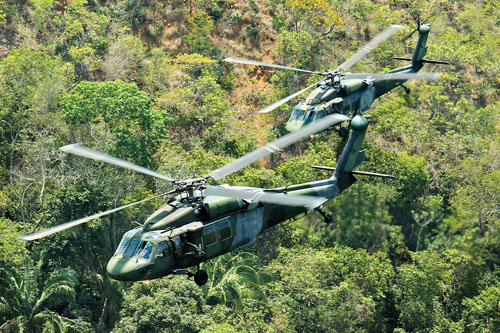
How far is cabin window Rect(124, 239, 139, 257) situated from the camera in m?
20.7

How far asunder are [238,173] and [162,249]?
15705 millimetres

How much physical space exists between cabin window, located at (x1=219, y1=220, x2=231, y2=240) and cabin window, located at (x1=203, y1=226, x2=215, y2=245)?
318 millimetres

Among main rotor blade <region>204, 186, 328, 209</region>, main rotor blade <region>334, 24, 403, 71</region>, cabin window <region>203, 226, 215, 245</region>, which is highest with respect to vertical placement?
main rotor blade <region>334, 24, 403, 71</region>

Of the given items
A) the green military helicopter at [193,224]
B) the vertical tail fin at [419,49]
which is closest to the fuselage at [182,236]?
the green military helicopter at [193,224]

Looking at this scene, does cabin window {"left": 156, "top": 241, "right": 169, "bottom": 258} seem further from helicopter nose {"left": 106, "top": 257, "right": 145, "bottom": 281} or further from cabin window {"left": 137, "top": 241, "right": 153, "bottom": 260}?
helicopter nose {"left": 106, "top": 257, "right": 145, "bottom": 281}

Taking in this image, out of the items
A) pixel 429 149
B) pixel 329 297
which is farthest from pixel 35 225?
pixel 429 149

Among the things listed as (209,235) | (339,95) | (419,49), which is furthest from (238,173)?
(209,235)

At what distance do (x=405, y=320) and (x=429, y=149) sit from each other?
12.5 m

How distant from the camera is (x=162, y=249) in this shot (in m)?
20.7

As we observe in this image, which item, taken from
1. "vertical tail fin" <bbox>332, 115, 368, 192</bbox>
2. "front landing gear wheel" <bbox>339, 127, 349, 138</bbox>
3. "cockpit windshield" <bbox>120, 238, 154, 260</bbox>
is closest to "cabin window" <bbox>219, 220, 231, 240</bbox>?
"cockpit windshield" <bbox>120, 238, 154, 260</bbox>

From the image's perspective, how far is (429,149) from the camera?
43.8 meters

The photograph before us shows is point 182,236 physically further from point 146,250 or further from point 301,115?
point 301,115

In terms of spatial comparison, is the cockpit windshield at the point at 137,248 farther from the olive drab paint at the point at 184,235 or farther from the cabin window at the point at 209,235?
the cabin window at the point at 209,235

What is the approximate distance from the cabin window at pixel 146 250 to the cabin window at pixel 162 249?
0.21 metres
